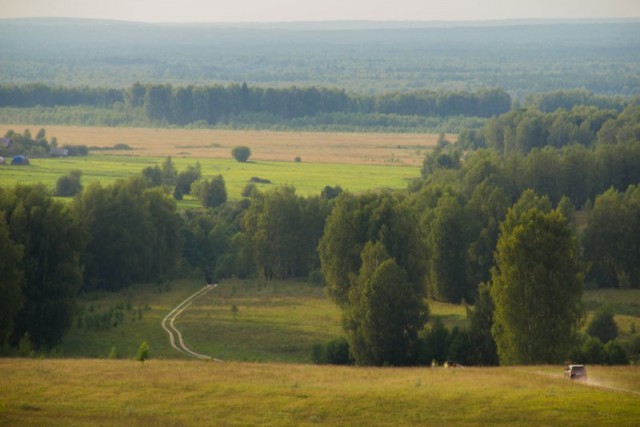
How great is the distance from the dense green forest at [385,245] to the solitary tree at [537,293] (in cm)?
6

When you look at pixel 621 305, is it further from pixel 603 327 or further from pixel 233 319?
pixel 233 319

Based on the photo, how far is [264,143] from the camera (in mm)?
168500

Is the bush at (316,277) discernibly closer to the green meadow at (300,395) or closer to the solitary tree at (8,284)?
the solitary tree at (8,284)

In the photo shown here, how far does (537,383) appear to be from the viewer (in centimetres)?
3772

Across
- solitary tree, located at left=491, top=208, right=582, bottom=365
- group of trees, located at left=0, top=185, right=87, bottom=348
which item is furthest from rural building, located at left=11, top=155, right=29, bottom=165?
solitary tree, located at left=491, top=208, right=582, bottom=365

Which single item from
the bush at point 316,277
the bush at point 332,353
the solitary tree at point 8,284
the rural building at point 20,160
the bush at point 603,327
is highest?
the solitary tree at point 8,284

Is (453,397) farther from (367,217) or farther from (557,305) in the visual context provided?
(367,217)

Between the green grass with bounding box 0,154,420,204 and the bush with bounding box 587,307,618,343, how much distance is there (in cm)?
4936

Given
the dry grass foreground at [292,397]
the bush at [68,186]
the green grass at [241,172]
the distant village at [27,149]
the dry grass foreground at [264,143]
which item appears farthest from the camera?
the dry grass foreground at [264,143]

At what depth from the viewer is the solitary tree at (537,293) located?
49281 mm

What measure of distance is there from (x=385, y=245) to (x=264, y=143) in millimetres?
105037

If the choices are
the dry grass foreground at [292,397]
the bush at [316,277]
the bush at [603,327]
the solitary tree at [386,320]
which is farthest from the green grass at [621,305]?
the dry grass foreground at [292,397]

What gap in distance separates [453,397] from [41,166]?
287ft

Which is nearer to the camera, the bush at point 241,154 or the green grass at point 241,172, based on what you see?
the green grass at point 241,172
